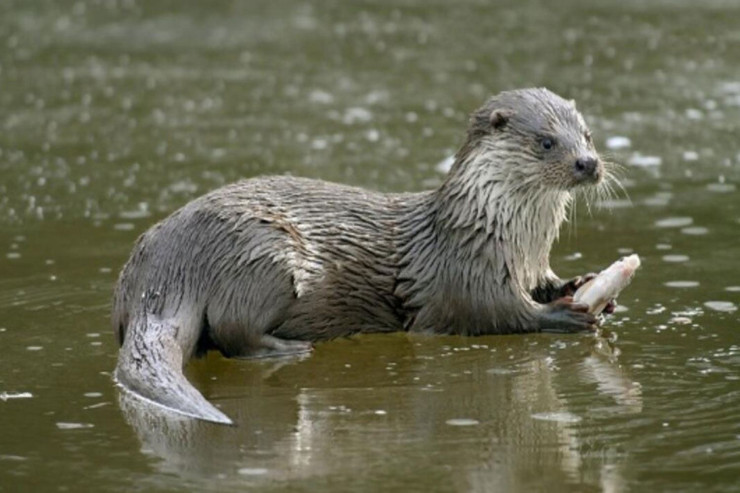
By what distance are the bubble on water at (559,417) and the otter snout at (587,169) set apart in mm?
1140

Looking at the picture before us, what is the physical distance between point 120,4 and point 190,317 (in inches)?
267

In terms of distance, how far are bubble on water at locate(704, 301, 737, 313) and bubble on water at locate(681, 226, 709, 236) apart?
0.89m

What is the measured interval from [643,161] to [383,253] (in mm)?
2564

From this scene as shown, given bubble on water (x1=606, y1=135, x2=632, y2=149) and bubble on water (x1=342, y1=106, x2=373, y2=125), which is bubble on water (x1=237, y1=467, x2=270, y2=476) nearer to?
bubble on water (x1=606, y1=135, x2=632, y2=149)

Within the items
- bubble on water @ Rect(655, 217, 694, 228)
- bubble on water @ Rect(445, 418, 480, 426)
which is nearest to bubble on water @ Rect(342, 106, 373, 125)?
bubble on water @ Rect(655, 217, 694, 228)

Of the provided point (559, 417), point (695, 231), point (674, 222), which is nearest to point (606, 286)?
point (559, 417)

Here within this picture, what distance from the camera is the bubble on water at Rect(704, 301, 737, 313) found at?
521 centimetres

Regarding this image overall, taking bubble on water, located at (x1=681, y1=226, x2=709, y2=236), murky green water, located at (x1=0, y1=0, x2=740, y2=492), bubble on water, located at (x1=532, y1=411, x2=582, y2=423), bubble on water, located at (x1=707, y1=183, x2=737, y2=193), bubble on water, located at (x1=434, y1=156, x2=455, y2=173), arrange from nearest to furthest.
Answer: murky green water, located at (x1=0, y1=0, x2=740, y2=492), bubble on water, located at (x1=532, y1=411, x2=582, y2=423), bubble on water, located at (x1=681, y1=226, x2=709, y2=236), bubble on water, located at (x1=707, y1=183, x2=737, y2=193), bubble on water, located at (x1=434, y1=156, x2=455, y2=173)

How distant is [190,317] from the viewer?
477 centimetres

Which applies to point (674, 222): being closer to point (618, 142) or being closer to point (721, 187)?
point (721, 187)

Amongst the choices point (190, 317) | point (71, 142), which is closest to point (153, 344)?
point (190, 317)

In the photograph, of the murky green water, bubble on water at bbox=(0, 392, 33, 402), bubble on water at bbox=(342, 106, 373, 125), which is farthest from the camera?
bubble on water at bbox=(342, 106, 373, 125)

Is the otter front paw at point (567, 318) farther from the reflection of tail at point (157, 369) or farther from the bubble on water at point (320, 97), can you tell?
the bubble on water at point (320, 97)

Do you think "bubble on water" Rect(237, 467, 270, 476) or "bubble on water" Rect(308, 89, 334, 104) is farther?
"bubble on water" Rect(308, 89, 334, 104)
